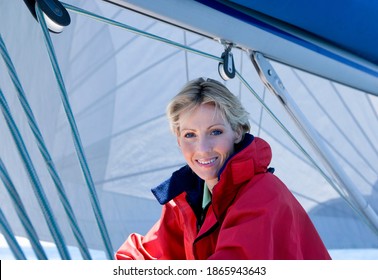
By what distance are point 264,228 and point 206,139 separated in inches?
7.7

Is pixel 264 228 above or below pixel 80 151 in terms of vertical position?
below

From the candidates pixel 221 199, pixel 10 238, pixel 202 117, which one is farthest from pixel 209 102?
pixel 10 238

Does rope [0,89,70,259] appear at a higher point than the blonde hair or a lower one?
lower

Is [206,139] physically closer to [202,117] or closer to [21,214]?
[202,117]

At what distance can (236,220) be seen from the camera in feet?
2.30

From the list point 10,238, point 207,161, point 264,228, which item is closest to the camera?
point 10,238

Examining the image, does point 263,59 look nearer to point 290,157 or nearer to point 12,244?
point 12,244

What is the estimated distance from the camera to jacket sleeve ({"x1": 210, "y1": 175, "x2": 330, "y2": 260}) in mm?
667

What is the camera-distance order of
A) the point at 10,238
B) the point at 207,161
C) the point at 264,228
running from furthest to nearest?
the point at 207,161, the point at 264,228, the point at 10,238

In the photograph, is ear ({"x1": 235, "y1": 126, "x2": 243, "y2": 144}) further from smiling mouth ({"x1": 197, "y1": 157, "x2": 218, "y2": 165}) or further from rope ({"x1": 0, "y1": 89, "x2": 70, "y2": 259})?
rope ({"x1": 0, "y1": 89, "x2": 70, "y2": 259})

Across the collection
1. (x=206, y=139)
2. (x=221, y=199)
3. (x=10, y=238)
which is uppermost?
(x=206, y=139)

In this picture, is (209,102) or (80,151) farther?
(209,102)

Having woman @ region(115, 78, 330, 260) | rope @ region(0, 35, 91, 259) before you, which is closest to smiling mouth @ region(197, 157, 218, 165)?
woman @ region(115, 78, 330, 260)
